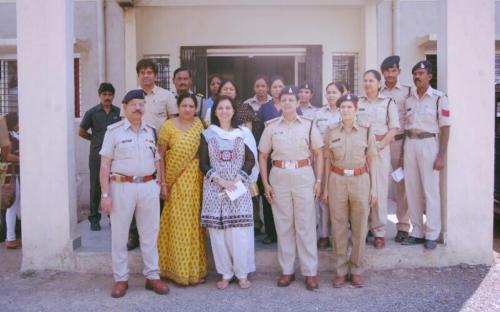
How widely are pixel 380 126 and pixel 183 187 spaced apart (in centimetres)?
206

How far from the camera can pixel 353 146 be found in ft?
15.2

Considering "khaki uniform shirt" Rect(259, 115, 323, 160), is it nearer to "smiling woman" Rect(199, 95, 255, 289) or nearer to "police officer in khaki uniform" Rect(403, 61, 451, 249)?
"smiling woman" Rect(199, 95, 255, 289)

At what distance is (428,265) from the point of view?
17.5 feet

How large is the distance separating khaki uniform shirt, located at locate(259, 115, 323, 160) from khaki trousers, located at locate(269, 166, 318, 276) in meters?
0.14

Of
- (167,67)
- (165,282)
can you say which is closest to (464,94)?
(165,282)

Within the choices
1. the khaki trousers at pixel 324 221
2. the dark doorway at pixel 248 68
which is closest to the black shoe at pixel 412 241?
the khaki trousers at pixel 324 221

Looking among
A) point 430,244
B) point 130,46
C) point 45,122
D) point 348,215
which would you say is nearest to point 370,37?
point 130,46

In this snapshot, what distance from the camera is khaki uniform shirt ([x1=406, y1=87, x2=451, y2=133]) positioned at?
5176 millimetres

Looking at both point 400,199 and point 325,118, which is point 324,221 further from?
point 325,118

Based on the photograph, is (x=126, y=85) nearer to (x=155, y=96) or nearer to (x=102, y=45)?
(x=102, y=45)

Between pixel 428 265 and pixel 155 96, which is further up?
pixel 155 96

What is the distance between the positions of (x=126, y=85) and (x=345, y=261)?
483cm

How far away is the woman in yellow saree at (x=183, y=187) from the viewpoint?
4734 mm

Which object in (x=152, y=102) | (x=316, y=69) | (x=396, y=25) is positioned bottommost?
(x=152, y=102)
